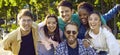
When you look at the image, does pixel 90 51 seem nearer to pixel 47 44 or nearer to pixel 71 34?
pixel 71 34

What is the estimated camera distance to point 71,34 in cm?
611

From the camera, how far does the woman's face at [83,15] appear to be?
6598 mm

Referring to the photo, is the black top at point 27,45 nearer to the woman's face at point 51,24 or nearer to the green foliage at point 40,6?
the woman's face at point 51,24

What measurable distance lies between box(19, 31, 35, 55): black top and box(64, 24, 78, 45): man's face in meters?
0.63

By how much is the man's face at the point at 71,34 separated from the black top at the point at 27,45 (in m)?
0.63

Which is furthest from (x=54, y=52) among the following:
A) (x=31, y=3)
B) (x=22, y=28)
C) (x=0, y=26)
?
(x=0, y=26)

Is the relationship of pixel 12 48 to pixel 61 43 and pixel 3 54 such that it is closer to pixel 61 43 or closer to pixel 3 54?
pixel 61 43

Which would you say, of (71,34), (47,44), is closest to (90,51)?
(71,34)

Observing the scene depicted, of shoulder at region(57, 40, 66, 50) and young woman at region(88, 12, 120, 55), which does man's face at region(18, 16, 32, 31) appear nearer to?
shoulder at region(57, 40, 66, 50)

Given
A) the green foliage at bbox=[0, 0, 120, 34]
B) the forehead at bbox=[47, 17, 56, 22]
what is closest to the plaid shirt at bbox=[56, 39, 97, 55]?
the forehead at bbox=[47, 17, 56, 22]

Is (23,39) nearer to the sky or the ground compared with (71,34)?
nearer to the ground

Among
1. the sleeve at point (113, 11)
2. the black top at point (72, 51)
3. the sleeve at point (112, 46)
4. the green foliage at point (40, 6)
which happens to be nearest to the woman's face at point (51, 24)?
the black top at point (72, 51)

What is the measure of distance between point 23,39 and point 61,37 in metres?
0.60

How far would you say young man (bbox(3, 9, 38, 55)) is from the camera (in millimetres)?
6332
